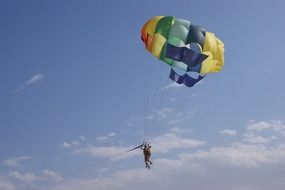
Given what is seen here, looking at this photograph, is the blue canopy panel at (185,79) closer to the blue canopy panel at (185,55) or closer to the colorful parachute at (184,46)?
the colorful parachute at (184,46)

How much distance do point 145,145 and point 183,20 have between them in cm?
773

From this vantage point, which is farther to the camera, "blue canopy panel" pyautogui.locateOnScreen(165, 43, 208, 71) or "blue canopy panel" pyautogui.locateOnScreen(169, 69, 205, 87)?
"blue canopy panel" pyautogui.locateOnScreen(169, 69, 205, 87)

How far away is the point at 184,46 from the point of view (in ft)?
133

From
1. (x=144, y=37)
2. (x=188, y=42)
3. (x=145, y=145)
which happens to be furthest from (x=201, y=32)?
(x=145, y=145)

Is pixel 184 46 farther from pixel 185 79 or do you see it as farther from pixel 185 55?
pixel 185 79

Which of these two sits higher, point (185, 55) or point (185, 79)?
point (185, 55)

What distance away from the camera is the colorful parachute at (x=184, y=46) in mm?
40469

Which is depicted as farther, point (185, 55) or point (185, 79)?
point (185, 79)

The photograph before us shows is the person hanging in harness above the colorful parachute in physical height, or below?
below

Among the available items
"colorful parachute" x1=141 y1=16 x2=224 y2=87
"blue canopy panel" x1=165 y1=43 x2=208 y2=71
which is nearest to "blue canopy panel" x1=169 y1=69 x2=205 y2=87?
"colorful parachute" x1=141 y1=16 x2=224 y2=87

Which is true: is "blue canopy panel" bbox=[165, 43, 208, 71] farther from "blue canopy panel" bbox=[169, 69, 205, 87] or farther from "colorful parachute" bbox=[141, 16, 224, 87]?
"blue canopy panel" bbox=[169, 69, 205, 87]

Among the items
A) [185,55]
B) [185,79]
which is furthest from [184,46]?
[185,79]

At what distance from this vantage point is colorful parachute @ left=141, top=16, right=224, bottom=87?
40469 mm

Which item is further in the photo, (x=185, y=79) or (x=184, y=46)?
(x=185, y=79)
